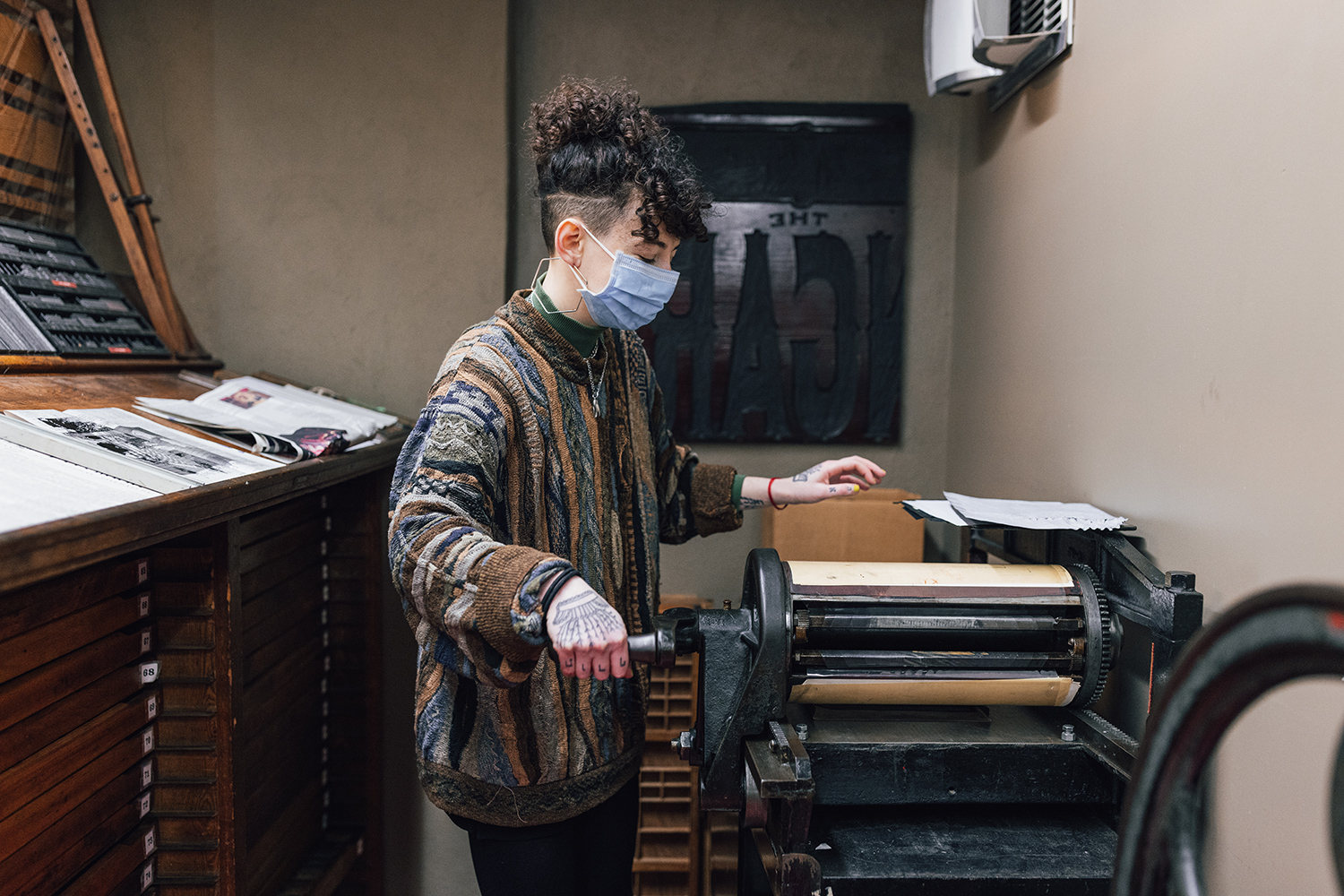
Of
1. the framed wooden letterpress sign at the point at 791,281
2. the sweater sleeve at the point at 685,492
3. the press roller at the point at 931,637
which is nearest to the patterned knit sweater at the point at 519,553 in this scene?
the sweater sleeve at the point at 685,492

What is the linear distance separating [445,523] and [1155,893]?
83 centimetres

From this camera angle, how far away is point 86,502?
1.19 metres

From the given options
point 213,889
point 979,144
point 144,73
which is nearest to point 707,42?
point 979,144

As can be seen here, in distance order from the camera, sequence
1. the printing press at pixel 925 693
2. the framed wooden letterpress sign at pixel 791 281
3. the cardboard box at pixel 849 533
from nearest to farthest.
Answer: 1. the printing press at pixel 925 693
2. the cardboard box at pixel 849 533
3. the framed wooden letterpress sign at pixel 791 281

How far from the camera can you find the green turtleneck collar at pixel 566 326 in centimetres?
141

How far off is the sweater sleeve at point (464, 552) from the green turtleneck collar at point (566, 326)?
0.67ft

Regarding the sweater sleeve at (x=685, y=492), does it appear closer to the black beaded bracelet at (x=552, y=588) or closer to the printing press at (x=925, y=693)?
the printing press at (x=925, y=693)

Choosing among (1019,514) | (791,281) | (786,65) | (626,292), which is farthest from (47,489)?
(786,65)

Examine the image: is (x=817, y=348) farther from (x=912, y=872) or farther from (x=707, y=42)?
(x=912, y=872)

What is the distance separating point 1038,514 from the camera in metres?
1.49

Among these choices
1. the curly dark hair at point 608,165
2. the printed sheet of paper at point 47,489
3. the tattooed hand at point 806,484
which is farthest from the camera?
the tattooed hand at point 806,484

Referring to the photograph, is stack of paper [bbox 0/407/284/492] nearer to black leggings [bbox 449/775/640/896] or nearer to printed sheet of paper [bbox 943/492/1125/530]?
black leggings [bbox 449/775/640/896]

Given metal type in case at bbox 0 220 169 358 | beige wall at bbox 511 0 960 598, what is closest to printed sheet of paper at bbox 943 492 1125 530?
beige wall at bbox 511 0 960 598

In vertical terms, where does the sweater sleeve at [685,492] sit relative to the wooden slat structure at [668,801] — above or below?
above
